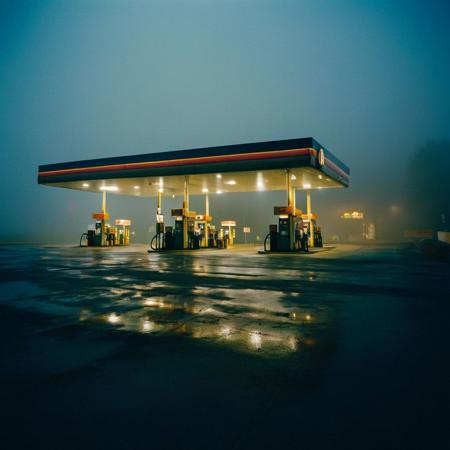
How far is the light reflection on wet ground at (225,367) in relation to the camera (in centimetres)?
182

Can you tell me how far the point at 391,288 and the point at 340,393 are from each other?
16.4 feet

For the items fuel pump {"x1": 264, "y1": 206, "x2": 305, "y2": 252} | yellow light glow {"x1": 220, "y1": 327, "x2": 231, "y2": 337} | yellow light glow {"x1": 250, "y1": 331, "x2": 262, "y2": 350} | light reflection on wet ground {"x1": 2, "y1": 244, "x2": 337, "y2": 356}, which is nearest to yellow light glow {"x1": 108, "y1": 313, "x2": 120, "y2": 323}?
light reflection on wet ground {"x1": 2, "y1": 244, "x2": 337, "y2": 356}

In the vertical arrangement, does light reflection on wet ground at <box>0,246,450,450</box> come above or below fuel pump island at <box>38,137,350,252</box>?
below

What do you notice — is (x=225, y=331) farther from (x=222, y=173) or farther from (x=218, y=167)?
(x=222, y=173)

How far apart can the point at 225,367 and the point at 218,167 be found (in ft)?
54.6

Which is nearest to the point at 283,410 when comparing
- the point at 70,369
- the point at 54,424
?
the point at 54,424

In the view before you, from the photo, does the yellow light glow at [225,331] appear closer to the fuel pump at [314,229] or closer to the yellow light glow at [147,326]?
the yellow light glow at [147,326]

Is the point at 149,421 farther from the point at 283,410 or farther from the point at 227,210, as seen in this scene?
the point at 227,210

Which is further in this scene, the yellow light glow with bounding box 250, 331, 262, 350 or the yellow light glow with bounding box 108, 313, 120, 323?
the yellow light glow with bounding box 108, 313, 120, 323

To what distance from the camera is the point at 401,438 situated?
1.71 metres

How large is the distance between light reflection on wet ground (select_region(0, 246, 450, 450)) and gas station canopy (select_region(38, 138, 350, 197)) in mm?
12309

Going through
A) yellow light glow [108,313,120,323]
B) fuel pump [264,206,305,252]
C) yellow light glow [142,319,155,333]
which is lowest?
yellow light glow [142,319,155,333]

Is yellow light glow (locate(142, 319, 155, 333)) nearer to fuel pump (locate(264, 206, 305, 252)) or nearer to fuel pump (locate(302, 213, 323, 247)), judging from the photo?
fuel pump (locate(264, 206, 305, 252))

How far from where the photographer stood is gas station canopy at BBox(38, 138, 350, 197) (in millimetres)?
16891
